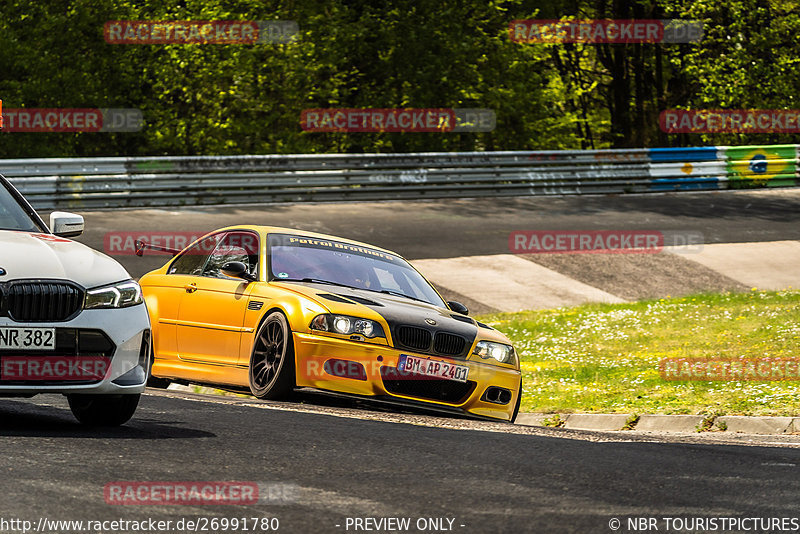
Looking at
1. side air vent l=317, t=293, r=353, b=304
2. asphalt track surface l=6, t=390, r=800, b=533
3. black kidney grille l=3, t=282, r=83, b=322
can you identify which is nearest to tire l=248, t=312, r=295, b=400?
side air vent l=317, t=293, r=353, b=304

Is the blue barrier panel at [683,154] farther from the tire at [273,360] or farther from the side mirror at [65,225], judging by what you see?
the side mirror at [65,225]

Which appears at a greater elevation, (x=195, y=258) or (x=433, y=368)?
(x=195, y=258)

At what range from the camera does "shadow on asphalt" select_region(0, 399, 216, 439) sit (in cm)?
739

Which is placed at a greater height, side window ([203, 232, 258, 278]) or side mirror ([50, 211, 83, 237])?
side mirror ([50, 211, 83, 237])

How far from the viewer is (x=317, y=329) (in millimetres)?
9391

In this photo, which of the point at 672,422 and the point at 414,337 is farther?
the point at 672,422

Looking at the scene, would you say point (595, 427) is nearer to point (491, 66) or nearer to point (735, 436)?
point (735, 436)

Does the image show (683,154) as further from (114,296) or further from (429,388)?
(114,296)

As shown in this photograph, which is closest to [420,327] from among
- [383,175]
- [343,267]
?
[343,267]

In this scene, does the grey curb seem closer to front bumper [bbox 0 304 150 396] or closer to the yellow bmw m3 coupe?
the yellow bmw m3 coupe

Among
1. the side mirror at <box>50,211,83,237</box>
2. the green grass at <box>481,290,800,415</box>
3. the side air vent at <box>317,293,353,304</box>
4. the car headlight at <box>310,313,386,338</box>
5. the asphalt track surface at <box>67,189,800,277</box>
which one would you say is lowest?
the green grass at <box>481,290,800,415</box>

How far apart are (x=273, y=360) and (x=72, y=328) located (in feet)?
8.75

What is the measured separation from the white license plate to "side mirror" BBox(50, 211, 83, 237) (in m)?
1.37

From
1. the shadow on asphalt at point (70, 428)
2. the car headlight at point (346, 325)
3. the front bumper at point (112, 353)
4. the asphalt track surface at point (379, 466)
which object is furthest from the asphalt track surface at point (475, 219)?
the front bumper at point (112, 353)
